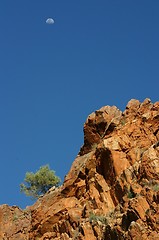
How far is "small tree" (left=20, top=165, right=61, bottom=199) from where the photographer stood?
253 ft

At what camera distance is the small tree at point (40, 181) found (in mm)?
77125

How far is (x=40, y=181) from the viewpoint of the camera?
77.6 m

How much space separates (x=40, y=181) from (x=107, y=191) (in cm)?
3685

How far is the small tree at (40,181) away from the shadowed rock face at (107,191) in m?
23.3

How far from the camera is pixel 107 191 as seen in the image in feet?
136

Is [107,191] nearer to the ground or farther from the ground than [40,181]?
nearer to the ground

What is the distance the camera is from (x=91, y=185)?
44.0 m

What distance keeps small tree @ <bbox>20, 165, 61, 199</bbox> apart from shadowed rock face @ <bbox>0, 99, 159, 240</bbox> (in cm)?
2334

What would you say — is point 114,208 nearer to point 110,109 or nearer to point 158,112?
point 158,112

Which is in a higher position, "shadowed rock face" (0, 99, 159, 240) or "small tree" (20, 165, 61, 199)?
"small tree" (20, 165, 61, 199)

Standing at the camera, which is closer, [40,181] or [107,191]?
[107,191]

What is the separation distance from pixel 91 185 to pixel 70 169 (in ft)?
19.3

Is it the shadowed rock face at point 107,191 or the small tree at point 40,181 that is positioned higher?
the small tree at point 40,181

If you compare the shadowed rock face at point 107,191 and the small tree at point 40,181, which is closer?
the shadowed rock face at point 107,191
